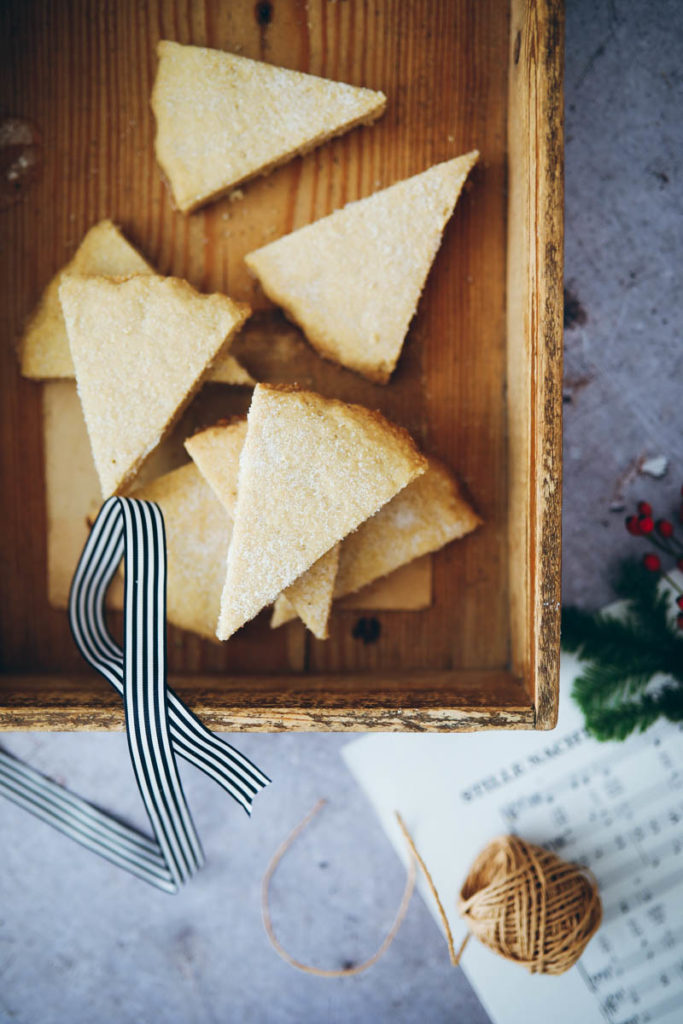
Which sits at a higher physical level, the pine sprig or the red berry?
the red berry

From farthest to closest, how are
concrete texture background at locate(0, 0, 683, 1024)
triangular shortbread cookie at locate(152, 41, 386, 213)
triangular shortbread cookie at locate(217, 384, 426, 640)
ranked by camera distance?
concrete texture background at locate(0, 0, 683, 1024) → triangular shortbread cookie at locate(152, 41, 386, 213) → triangular shortbread cookie at locate(217, 384, 426, 640)

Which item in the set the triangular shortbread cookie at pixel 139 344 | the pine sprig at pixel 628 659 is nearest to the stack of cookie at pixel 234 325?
the triangular shortbread cookie at pixel 139 344

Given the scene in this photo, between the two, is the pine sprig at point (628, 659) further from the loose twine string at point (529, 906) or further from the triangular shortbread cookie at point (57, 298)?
the triangular shortbread cookie at point (57, 298)

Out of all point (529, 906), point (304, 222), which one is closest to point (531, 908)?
point (529, 906)

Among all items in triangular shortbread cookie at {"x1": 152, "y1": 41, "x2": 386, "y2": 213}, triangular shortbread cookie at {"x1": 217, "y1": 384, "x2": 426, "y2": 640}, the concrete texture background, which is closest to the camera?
triangular shortbread cookie at {"x1": 217, "y1": 384, "x2": 426, "y2": 640}

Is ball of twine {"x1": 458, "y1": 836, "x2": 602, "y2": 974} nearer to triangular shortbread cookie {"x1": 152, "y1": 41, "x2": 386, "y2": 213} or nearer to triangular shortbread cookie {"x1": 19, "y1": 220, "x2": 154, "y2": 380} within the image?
Answer: triangular shortbread cookie {"x1": 19, "y1": 220, "x2": 154, "y2": 380}

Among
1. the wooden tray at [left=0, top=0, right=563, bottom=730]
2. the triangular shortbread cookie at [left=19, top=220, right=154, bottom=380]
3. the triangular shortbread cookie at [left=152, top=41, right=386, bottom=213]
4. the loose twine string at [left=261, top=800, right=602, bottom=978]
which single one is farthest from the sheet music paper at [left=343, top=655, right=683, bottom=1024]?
the triangular shortbread cookie at [left=152, top=41, right=386, bottom=213]
